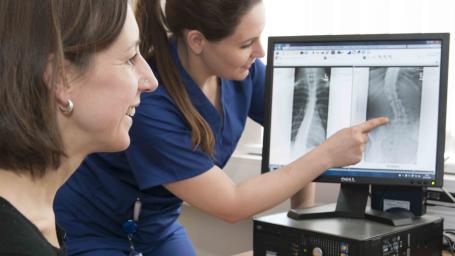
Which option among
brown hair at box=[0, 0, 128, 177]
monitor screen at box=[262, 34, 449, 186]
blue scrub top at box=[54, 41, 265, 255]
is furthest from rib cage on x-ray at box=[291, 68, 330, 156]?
brown hair at box=[0, 0, 128, 177]

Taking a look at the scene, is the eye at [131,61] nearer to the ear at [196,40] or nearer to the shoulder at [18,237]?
the shoulder at [18,237]

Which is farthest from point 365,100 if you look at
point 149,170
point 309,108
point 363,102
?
point 149,170

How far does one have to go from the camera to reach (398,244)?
131 cm

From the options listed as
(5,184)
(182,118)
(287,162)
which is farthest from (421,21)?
(5,184)

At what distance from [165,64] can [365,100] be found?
46 centimetres

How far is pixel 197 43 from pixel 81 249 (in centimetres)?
56

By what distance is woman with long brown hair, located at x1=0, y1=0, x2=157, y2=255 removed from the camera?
33.9 inches

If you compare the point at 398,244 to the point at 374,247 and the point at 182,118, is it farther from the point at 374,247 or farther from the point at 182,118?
the point at 182,118

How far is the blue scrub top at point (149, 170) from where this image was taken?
1382 mm

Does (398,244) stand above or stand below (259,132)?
below

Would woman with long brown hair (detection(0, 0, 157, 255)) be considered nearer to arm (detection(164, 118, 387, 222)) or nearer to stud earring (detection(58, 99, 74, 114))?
stud earring (detection(58, 99, 74, 114))

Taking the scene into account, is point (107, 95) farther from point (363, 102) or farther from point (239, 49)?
point (363, 102)

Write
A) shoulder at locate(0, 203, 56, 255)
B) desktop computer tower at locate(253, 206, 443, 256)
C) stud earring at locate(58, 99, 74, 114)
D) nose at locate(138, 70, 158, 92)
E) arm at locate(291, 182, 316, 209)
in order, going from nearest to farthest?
shoulder at locate(0, 203, 56, 255), stud earring at locate(58, 99, 74, 114), nose at locate(138, 70, 158, 92), desktop computer tower at locate(253, 206, 443, 256), arm at locate(291, 182, 316, 209)

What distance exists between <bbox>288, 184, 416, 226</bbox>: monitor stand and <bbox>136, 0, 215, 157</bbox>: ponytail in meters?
0.26
